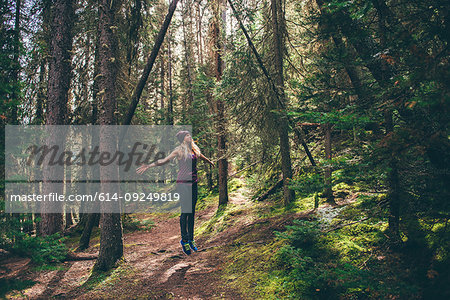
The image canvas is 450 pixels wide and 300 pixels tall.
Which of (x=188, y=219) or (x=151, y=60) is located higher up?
(x=151, y=60)

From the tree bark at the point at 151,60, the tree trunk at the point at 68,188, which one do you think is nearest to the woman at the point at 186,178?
the tree bark at the point at 151,60

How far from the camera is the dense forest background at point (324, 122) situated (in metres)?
2.61

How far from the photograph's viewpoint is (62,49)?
755cm

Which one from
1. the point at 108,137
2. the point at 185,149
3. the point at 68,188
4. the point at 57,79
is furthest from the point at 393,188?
the point at 68,188

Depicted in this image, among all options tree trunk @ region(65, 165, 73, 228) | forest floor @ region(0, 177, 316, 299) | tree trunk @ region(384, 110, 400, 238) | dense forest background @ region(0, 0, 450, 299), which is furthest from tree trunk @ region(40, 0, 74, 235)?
tree trunk @ region(384, 110, 400, 238)

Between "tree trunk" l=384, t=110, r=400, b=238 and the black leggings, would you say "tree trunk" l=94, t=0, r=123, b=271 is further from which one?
"tree trunk" l=384, t=110, r=400, b=238

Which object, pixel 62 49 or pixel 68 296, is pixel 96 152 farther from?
pixel 68 296

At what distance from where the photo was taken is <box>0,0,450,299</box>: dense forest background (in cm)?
261

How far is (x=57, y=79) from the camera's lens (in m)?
7.48

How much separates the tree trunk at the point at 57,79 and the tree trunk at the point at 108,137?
2202 millimetres

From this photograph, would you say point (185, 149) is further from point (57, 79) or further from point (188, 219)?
point (57, 79)

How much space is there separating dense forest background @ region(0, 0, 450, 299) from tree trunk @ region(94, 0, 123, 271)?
0.03 m

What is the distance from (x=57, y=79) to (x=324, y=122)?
318 inches

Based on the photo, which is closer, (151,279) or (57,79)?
(151,279)
